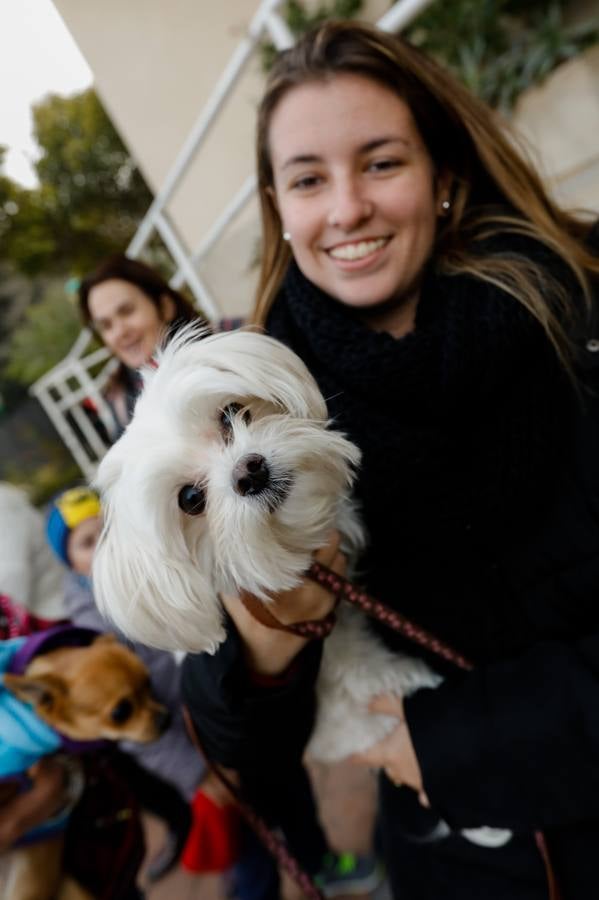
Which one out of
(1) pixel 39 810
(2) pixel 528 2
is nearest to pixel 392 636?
(1) pixel 39 810

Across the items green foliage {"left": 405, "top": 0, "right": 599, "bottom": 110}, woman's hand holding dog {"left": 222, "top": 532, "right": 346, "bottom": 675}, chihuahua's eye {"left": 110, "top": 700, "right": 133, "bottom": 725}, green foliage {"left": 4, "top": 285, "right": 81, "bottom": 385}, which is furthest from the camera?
green foliage {"left": 4, "top": 285, "right": 81, "bottom": 385}

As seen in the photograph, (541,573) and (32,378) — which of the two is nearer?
(541,573)

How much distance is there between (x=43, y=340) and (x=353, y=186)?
7325 mm

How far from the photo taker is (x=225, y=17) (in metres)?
4.05

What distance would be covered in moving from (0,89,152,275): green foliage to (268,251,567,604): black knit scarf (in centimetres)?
733

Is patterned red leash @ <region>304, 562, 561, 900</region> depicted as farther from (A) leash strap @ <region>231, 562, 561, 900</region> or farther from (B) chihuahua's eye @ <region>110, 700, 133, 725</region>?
(B) chihuahua's eye @ <region>110, 700, 133, 725</region>

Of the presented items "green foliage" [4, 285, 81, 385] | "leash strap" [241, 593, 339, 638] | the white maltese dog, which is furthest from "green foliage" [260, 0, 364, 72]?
"green foliage" [4, 285, 81, 385]

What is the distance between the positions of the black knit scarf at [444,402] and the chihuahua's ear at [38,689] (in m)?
0.98

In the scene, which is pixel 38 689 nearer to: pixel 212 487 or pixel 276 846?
pixel 276 846

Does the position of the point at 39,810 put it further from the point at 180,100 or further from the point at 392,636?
the point at 180,100

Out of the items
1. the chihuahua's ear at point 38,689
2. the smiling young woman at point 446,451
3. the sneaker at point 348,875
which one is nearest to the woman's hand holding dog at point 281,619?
the smiling young woman at point 446,451

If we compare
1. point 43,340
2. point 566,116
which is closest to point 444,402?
point 566,116

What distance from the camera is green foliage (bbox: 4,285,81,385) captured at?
690cm

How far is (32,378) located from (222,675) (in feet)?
24.9
